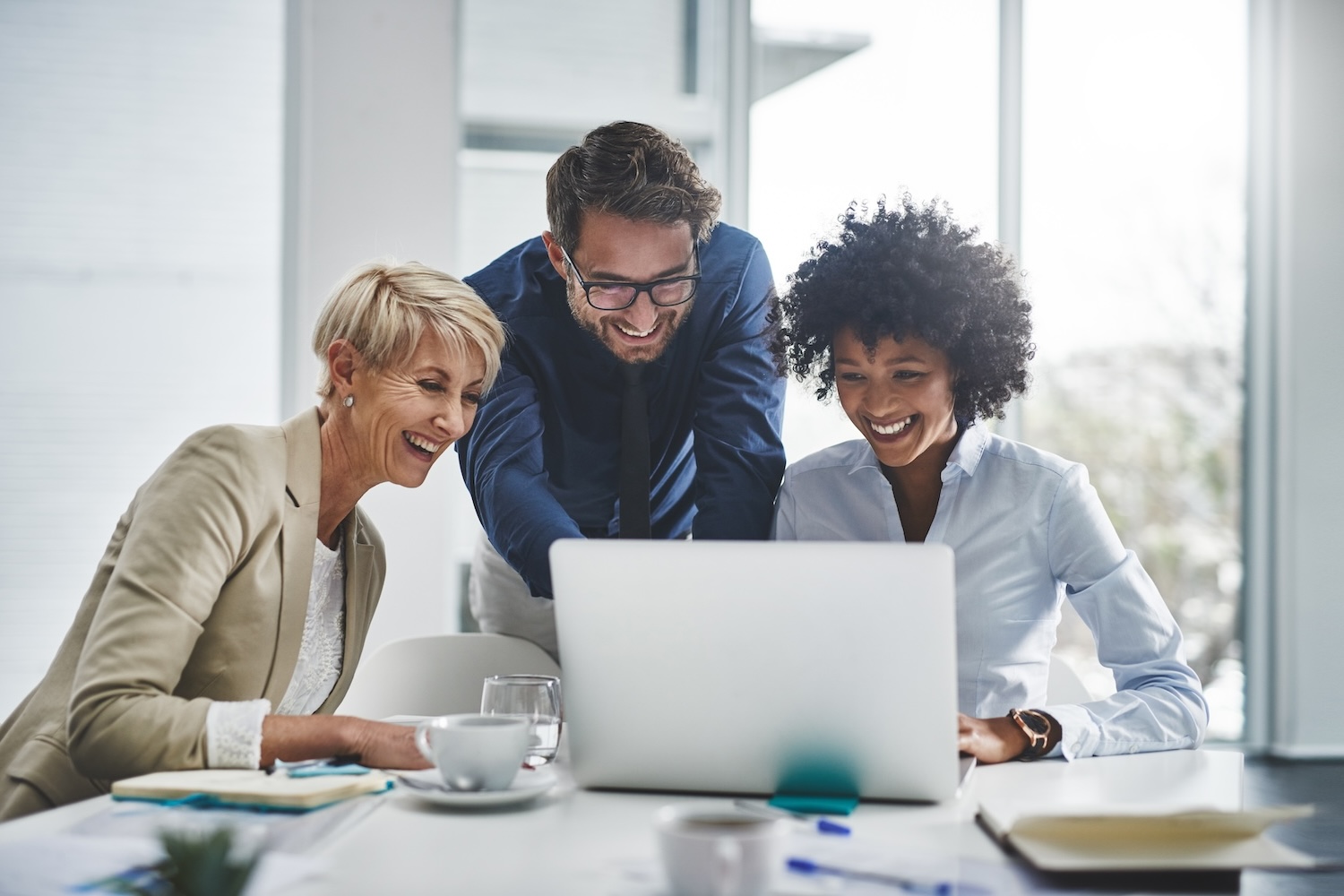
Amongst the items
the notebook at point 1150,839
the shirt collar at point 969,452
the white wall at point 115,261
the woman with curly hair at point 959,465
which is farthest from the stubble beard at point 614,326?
the white wall at point 115,261

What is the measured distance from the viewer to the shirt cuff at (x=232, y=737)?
45.7 inches

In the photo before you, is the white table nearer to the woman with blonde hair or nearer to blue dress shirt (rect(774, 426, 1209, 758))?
the woman with blonde hair

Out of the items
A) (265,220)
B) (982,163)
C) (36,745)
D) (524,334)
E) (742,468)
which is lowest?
(36,745)

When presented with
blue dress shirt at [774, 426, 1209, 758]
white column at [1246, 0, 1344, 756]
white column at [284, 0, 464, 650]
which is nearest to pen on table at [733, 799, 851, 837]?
blue dress shirt at [774, 426, 1209, 758]

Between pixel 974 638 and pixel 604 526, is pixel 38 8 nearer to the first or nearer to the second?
pixel 604 526

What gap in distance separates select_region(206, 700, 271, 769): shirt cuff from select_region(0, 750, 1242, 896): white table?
0.12 m

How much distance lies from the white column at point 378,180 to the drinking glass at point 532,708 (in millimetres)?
2369

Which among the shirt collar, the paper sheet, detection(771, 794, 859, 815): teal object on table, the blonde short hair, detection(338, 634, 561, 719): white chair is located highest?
the blonde short hair

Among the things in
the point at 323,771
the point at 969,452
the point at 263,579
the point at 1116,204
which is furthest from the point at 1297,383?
the point at 323,771

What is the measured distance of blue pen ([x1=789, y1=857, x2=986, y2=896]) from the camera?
0.81 m

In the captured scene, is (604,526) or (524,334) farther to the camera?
(604,526)

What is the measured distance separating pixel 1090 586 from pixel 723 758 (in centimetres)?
83

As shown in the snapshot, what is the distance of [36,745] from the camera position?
1.35 meters

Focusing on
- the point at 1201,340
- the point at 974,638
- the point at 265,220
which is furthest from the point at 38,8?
the point at 1201,340
